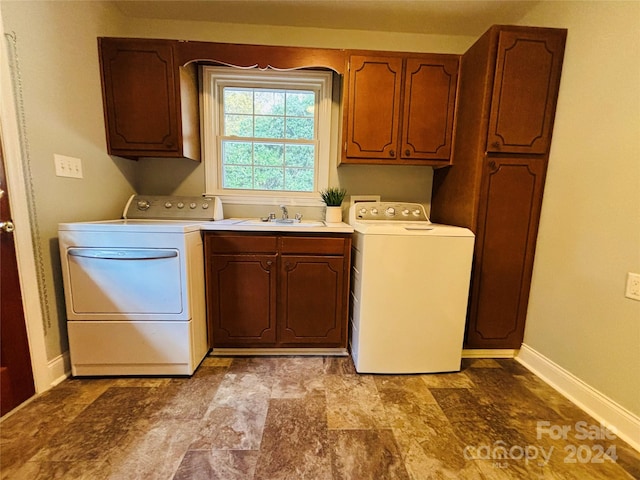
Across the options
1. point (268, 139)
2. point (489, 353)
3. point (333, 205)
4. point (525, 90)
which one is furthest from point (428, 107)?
point (489, 353)

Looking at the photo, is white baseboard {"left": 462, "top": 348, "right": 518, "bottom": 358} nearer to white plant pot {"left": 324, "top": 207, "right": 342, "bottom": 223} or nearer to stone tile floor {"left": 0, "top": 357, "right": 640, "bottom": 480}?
stone tile floor {"left": 0, "top": 357, "right": 640, "bottom": 480}

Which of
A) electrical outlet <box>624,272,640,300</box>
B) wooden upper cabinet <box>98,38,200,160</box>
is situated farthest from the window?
electrical outlet <box>624,272,640,300</box>

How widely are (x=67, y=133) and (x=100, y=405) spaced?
1562 millimetres

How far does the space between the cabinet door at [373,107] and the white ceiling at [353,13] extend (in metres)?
0.37

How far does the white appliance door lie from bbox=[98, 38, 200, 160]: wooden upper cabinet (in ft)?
2.79

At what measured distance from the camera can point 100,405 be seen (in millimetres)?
1405

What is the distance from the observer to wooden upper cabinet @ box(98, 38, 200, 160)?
6.04 ft

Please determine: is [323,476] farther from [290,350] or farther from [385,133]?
[385,133]

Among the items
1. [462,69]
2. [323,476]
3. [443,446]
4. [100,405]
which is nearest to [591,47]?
[462,69]

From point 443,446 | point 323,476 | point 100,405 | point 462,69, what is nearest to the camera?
point 323,476

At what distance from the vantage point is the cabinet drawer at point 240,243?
1.78 metres

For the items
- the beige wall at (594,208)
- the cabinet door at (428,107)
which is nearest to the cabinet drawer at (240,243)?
the cabinet door at (428,107)

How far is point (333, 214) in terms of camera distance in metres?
2.23

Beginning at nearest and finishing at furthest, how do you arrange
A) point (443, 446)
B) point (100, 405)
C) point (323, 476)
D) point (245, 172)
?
point (323, 476), point (443, 446), point (100, 405), point (245, 172)
